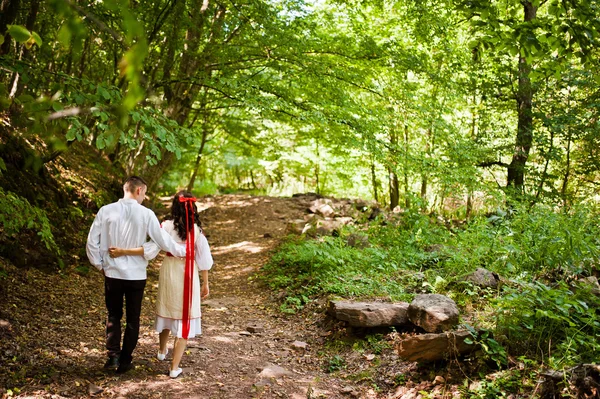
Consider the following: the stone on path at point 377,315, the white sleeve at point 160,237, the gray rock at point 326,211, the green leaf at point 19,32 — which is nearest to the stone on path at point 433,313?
the stone on path at point 377,315

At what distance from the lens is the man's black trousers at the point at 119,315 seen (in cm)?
428

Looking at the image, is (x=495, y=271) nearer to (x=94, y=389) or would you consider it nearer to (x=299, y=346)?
(x=299, y=346)

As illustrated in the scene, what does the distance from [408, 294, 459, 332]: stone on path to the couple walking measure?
2.33m

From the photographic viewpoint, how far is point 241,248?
11.6 metres

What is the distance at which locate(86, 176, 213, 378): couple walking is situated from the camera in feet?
14.0

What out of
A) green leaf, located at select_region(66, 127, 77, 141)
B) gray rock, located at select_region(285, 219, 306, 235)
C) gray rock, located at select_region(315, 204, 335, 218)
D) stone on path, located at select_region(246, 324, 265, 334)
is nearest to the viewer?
green leaf, located at select_region(66, 127, 77, 141)

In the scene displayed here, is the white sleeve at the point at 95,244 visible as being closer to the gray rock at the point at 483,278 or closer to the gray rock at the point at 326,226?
the gray rock at the point at 483,278

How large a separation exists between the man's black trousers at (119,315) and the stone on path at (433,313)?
9.45ft

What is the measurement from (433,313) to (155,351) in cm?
304

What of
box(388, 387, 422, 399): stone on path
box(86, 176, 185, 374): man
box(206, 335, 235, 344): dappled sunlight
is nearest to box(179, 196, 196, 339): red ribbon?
box(86, 176, 185, 374): man

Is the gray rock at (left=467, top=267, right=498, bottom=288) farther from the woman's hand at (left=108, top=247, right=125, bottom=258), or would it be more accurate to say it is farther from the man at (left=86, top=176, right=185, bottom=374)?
the woman's hand at (left=108, top=247, right=125, bottom=258)

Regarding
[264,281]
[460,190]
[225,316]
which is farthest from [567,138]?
[225,316]

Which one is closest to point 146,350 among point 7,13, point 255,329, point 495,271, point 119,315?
point 119,315

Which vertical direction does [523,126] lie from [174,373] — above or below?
above
